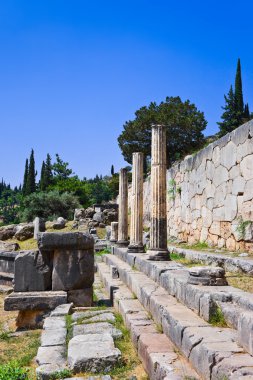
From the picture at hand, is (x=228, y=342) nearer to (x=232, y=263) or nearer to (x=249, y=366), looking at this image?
(x=249, y=366)

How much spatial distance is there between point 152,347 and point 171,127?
32771 millimetres

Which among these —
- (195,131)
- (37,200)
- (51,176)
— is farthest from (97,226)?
(51,176)

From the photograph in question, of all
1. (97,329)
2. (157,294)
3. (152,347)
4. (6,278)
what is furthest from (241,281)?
(6,278)

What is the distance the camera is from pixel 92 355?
3928 mm

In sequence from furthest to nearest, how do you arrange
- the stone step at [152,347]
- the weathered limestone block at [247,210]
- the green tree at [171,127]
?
the green tree at [171,127] → the weathered limestone block at [247,210] → the stone step at [152,347]

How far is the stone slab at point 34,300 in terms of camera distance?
625 cm

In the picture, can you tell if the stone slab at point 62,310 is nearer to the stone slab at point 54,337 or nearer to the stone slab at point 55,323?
the stone slab at point 55,323

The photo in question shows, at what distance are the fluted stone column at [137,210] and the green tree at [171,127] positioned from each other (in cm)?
2293

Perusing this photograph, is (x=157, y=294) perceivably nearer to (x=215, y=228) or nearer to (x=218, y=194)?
(x=215, y=228)

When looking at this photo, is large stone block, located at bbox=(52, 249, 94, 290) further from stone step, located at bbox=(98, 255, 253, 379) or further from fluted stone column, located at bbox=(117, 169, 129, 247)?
fluted stone column, located at bbox=(117, 169, 129, 247)

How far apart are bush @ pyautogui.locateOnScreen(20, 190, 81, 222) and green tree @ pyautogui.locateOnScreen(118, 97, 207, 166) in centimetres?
852

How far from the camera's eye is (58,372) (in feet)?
12.3

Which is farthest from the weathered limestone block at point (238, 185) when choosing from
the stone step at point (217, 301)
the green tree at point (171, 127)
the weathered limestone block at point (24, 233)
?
the green tree at point (171, 127)

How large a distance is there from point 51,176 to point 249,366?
4882 centimetres
